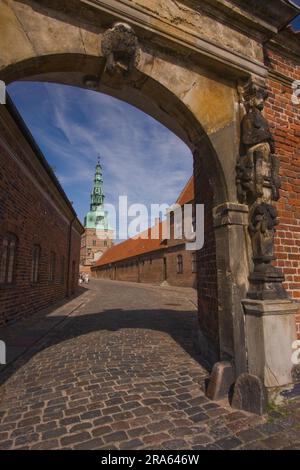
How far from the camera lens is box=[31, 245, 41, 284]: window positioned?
8951 millimetres

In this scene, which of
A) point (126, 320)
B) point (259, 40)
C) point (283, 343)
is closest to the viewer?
point (283, 343)

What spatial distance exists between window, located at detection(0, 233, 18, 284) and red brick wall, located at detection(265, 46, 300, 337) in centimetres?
587

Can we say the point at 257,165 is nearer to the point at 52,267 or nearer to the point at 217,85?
the point at 217,85

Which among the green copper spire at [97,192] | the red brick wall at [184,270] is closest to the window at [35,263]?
the red brick wall at [184,270]

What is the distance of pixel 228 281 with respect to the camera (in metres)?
3.30

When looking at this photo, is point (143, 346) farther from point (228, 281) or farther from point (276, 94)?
point (276, 94)

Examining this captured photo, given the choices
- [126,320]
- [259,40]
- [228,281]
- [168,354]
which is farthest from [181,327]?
[259,40]

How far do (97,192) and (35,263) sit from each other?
73900 mm

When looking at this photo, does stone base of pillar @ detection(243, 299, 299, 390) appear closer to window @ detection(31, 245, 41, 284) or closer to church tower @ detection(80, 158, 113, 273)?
window @ detection(31, 245, 41, 284)

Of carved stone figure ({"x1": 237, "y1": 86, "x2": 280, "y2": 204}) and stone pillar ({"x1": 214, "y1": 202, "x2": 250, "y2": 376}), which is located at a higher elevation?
carved stone figure ({"x1": 237, "y1": 86, "x2": 280, "y2": 204})

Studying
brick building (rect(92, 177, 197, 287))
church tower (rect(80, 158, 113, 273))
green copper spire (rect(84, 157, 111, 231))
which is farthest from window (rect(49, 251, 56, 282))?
green copper spire (rect(84, 157, 111, 231))

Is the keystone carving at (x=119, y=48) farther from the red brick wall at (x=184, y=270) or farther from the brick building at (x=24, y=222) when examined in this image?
the red brick wall at (x=184, y=270)
